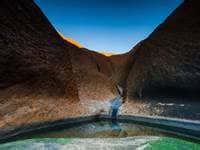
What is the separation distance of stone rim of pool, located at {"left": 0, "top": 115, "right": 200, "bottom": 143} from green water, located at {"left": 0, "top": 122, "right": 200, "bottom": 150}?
8.5 inches

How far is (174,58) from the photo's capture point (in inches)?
352

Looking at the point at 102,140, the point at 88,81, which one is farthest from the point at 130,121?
the point at 88,81

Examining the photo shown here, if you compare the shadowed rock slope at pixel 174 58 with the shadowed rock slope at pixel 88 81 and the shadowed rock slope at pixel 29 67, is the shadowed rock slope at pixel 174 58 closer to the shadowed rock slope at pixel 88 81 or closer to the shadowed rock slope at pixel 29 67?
the shadowed rock slope at pixel 88 81

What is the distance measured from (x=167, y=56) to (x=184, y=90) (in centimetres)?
153

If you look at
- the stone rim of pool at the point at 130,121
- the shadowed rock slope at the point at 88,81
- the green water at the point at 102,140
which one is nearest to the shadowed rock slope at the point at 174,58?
the shadowed rock slope at the point at 88,81

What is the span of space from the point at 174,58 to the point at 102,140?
4.93m

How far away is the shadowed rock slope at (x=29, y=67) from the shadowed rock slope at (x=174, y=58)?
3.52 metres

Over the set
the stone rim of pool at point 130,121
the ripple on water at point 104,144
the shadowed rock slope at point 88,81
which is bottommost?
the ripple on water at point 104,144

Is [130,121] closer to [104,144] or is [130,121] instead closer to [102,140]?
[102,140]

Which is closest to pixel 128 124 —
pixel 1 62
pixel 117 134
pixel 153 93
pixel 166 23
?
pixel 117 134

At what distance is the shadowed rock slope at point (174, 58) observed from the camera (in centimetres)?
842

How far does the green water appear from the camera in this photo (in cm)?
490

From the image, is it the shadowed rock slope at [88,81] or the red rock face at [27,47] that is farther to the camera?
the shadowed rock slope at [88,81]

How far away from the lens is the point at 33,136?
5953 mm
